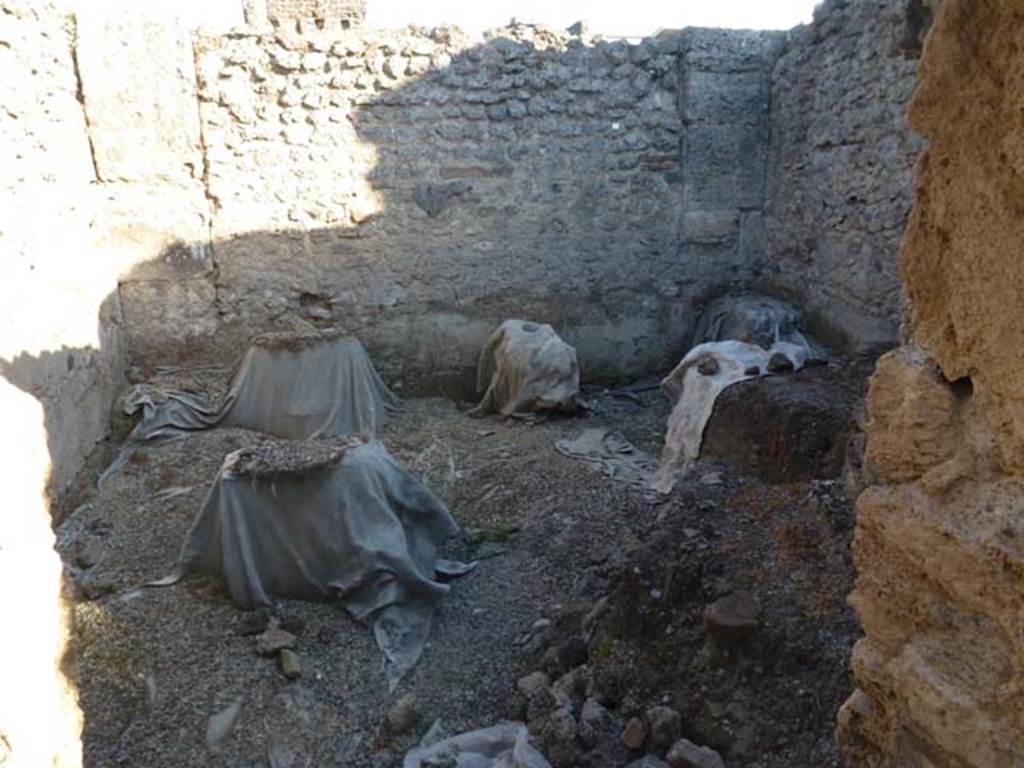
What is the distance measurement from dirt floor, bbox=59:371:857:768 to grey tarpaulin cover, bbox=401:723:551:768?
71 mm

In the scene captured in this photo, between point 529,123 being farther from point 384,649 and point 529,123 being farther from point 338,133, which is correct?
point 384,649

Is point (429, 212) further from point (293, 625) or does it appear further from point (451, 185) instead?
point (293, 625)

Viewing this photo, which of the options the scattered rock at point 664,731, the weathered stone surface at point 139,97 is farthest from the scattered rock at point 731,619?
the weathered stone surface at point 139,97

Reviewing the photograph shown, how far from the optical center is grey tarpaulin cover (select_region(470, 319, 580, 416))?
5.62m

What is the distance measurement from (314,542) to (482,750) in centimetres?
127

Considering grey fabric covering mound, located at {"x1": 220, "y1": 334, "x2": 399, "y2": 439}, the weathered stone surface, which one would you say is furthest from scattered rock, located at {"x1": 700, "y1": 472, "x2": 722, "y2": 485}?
the weathered stone surface

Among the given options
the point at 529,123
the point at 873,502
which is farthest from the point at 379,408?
the point at 873,502

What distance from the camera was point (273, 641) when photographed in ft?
9.78

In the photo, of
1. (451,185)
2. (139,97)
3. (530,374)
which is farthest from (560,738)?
(139,97)

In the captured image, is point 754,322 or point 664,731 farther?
point 754,322

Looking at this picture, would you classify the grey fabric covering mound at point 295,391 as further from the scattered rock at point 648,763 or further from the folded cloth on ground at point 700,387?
the scattered rock at point 648,763

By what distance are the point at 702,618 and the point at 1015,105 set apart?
1.90 m

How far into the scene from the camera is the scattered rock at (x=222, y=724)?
2566 mm

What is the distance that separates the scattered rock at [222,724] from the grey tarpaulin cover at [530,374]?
10.8 ft
